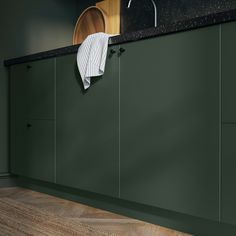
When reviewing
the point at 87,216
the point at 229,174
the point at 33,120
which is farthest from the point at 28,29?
the point at 229,174

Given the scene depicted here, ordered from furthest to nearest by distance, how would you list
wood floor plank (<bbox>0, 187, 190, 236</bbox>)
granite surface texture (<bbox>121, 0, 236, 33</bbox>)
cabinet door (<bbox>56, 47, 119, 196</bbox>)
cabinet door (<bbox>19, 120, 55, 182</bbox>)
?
1. cabinet door (<bbox>19, 120, 55, 182</bbox>)
2. granite surface texture (<bbox>121, 0, 236, 33</bbox>)
3. cabinet door (<bbox>56, 47, 119, 196</bbox>)
4. wood floor plank (<bbox>0, 187, 190, 236</bbox>)

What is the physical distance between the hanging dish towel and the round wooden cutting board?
56 centimetres

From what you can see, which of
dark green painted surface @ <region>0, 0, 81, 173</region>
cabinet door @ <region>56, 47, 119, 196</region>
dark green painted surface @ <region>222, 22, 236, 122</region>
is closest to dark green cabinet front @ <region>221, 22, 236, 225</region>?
dark green painted surface @ <region>222, 22, 236, 122</region>

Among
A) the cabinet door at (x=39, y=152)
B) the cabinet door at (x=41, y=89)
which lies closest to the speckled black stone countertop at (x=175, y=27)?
the cabinet door at (x=41, y=89)

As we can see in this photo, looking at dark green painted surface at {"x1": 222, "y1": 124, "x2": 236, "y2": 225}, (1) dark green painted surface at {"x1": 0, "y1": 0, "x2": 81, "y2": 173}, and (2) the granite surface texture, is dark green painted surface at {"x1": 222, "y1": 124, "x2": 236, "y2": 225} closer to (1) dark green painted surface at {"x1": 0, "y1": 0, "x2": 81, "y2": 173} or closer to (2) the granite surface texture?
(2) the granite surface texture

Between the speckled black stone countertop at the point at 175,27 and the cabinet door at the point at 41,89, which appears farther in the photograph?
the cabinet door at the point at 41,89

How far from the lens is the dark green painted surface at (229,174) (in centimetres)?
157

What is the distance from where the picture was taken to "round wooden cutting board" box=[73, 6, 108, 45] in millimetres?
2826

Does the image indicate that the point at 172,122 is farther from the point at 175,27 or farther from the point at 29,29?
the point at 29,29

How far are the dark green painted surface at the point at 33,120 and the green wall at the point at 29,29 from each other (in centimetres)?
9

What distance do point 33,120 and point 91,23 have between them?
2.56 ft

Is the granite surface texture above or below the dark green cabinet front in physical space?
above

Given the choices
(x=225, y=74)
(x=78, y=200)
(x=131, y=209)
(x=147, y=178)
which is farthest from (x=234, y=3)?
(x=78, y=200)

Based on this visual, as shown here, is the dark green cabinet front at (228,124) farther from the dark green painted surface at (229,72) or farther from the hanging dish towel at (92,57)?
the hanging dish towel at (92,57)
